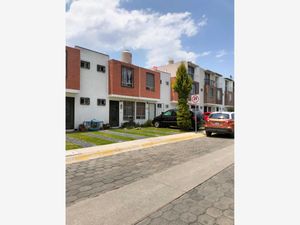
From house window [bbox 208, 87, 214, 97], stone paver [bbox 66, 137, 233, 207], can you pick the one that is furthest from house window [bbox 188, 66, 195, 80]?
stone paver [bbox 66, 137, 233, 207]

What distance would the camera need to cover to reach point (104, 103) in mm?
15734

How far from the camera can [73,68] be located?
43.6 feet

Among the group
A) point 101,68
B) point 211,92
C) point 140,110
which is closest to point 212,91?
point 211,92

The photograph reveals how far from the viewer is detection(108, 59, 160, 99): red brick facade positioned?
16031 millimetres

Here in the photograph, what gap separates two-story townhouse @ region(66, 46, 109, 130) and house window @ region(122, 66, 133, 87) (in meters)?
1.74

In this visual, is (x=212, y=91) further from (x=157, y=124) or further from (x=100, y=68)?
(x=100, y=68)

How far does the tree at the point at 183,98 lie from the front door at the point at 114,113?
5559mm

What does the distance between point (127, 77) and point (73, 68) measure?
543 centimetres

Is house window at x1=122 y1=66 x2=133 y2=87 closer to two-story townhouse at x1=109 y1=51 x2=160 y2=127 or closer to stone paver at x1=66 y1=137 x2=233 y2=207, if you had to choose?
two-story townhouse at x1=109 y1=51 x2=160 y2=127

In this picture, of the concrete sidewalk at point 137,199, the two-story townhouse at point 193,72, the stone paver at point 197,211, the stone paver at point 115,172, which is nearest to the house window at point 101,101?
the stone paver at point 115,172

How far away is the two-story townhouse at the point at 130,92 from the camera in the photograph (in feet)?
53.5
